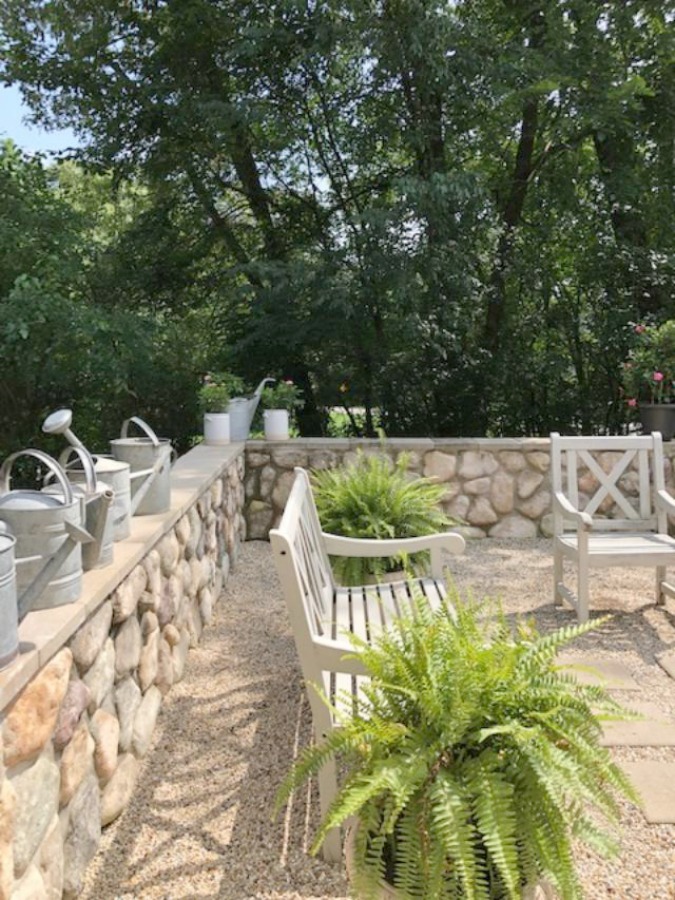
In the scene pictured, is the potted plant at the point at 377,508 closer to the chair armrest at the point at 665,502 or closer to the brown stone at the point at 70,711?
the chair armrest at the point at 665,502

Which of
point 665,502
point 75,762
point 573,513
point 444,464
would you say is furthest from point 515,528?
point 75,762

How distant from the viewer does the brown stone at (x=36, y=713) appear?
1435 millimetres

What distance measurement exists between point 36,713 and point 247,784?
1031mm

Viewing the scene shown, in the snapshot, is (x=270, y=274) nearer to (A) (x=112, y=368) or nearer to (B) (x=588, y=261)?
(A) (x=112, y=368)

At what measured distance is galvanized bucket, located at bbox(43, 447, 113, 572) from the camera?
200cm

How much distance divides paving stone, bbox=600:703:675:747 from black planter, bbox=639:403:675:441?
11.8ft

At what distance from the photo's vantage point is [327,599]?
2789mm

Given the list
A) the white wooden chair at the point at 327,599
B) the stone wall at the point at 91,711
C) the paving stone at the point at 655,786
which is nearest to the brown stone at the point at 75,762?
the stone wall at the point at 91,711

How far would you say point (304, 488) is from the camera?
2959 millimetres

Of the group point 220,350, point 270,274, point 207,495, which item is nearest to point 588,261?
point 270,274

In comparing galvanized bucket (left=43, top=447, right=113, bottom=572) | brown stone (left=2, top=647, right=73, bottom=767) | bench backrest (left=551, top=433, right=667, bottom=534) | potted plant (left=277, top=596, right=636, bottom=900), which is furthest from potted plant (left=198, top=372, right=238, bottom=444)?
potted plant (left=277, top=596, right=636, bottom=900)

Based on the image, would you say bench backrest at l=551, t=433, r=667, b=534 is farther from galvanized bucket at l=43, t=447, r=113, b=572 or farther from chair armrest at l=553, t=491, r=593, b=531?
→ galvanized bucket at l=43, t=447, r=113, b=572

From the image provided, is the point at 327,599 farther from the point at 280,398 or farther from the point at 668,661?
the point at 280,398

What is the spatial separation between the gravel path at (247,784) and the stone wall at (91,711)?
0.09 m
